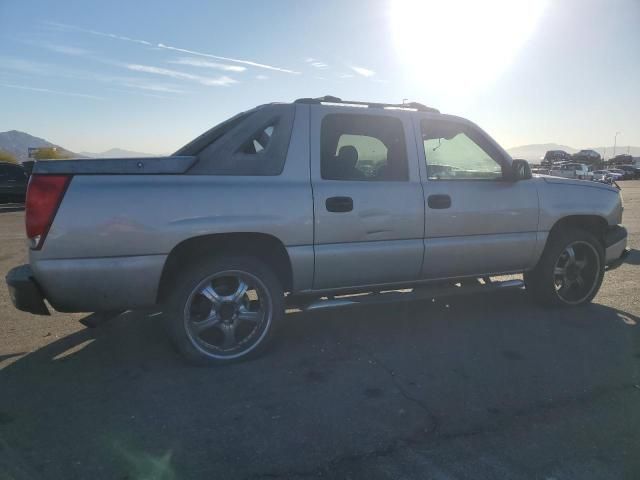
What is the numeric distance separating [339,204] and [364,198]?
228 mm

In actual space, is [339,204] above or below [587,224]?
above

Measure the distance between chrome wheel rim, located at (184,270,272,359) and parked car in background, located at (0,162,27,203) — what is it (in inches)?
640

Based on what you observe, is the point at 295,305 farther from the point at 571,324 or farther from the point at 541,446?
the point at 571,324

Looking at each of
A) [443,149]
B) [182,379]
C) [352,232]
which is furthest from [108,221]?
[443,149]

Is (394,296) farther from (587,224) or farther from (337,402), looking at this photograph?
(587,224)

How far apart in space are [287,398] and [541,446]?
58.5 inches

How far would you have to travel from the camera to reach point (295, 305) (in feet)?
13.0

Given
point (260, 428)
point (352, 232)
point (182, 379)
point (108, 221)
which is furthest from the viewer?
point (352, 232)

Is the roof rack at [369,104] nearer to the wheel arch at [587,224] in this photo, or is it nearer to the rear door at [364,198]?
the rear door at [364,198]

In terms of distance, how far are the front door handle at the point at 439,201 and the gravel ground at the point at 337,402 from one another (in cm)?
113

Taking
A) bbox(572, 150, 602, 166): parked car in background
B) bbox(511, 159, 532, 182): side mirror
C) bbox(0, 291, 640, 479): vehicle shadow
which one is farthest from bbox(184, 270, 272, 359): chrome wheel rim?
bbox(572, 150, 602, 166): parked car in background

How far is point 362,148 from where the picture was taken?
161 inches

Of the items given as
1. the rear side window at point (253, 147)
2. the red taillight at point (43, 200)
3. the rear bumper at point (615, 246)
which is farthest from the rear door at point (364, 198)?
the rear bumper at point (615, 246)

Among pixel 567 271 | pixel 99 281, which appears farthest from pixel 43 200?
pixel 567 271
